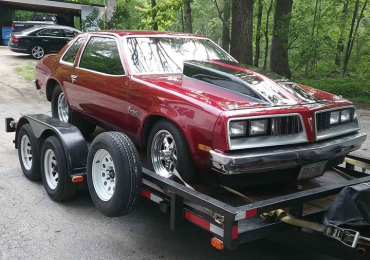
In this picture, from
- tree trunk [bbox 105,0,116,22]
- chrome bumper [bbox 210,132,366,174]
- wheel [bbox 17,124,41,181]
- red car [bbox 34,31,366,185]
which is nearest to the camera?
chrome bumper [bbox 210,132,366,174]

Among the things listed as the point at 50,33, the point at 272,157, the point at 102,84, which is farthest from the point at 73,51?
→ the point at 50,33

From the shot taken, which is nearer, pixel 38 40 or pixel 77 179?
pixel 77 179

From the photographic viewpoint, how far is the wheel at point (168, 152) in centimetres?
378

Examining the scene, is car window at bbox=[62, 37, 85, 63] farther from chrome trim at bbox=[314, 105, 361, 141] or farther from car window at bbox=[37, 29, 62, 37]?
car window at bbox=[37, 29, 62, 37]

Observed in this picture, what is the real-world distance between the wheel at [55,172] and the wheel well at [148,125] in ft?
3.05

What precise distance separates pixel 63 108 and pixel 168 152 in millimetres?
2975

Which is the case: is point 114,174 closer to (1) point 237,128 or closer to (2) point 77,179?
(2) point 77,179

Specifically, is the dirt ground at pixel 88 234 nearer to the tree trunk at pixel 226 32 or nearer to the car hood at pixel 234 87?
the car hood at pixel 234 87

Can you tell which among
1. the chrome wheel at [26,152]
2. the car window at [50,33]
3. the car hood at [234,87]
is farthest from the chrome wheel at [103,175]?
the car window at [50,33]

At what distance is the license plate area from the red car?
0.01 meters

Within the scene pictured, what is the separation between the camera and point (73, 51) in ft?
19.9

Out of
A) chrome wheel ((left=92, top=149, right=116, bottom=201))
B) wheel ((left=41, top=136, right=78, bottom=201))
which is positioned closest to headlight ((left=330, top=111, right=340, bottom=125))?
chrome wheel ((left=92, top=149, right=116, bottom=201))

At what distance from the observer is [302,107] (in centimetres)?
370

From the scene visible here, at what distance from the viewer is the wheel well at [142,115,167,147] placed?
4242 millimetres
